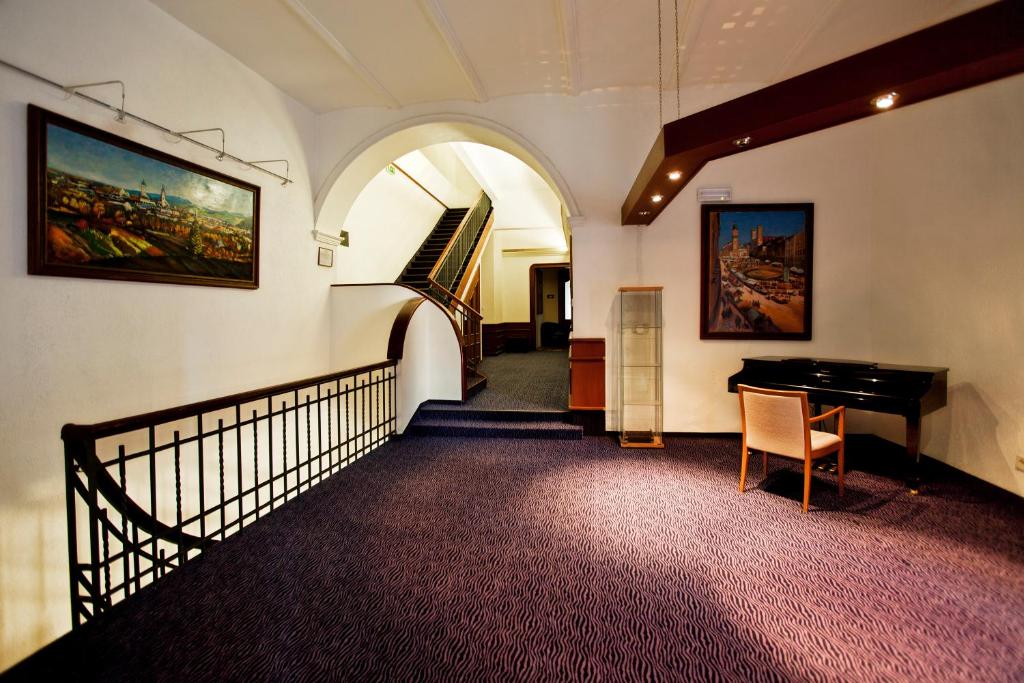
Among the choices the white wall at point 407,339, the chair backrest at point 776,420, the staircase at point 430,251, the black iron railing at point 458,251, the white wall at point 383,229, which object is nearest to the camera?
the chair backrest at point 776,420

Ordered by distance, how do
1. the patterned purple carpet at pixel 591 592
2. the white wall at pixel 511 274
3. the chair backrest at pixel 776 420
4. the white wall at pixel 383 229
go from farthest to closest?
1. the white wall at pixel 511 274
2. the white wall at pixel 383 229
3. the chair backrest at pixel 776 420
4. the patterned purple carpet at pixel 591 592

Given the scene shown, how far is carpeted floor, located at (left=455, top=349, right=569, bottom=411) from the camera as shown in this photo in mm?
5387

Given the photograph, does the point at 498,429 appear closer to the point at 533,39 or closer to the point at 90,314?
the point at 90,314

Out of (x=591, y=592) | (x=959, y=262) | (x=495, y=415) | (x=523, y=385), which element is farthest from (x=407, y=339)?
(x=959, y=262)

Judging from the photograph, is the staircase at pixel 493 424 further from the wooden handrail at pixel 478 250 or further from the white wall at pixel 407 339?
the wooden handrail at pixel 478 250

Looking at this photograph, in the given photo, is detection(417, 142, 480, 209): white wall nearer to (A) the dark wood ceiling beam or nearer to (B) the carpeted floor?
(B) the carpeted floor

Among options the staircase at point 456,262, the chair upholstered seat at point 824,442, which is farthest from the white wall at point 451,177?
the chair upholstered seat at point 824,442

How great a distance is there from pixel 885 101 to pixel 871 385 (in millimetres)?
2274

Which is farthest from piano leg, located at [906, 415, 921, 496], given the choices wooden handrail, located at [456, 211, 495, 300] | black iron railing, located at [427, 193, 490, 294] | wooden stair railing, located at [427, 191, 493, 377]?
wooden handrail, located at [456, 211, 495, 300]

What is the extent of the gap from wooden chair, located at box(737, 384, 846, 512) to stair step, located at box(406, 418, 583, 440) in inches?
74.2

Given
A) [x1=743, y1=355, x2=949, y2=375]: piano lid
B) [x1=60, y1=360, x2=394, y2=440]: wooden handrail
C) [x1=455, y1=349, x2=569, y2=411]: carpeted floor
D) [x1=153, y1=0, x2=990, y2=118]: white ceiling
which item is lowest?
[x1=455, y1=349, x2=569, y2=411]: carpeted floor

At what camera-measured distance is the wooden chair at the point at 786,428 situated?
298cm

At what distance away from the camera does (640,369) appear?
4.58 m

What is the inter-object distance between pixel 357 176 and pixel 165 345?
3.01 metres
